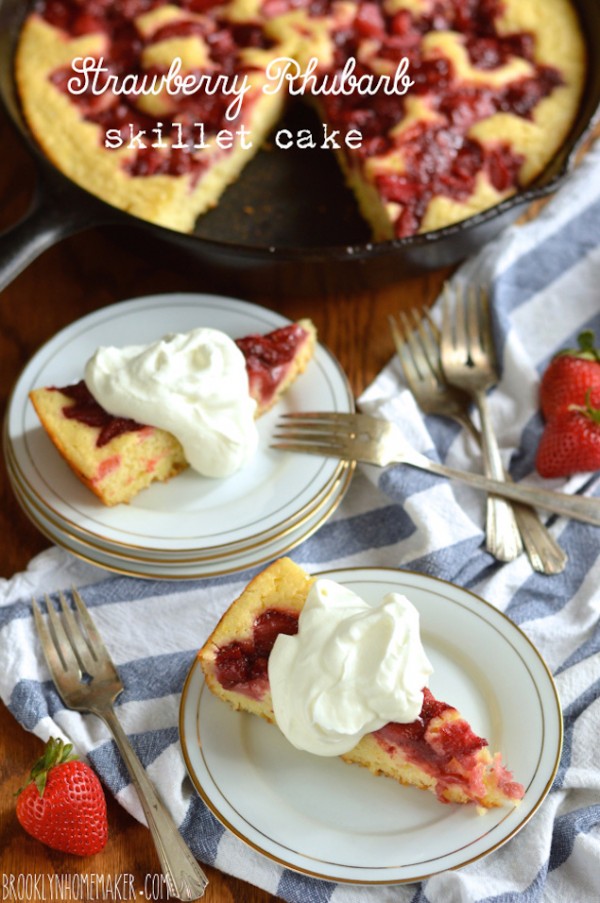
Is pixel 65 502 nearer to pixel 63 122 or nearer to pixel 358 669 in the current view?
pixel 358 669

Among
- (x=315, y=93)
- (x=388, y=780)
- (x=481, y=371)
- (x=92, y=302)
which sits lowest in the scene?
(x=388, y=780)

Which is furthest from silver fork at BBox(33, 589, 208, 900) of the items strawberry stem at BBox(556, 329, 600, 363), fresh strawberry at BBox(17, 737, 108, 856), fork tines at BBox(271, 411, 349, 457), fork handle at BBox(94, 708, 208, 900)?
strawberry stem at BBox(556, 329, 600, 363)

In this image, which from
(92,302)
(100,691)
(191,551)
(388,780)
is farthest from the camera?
(92,302)

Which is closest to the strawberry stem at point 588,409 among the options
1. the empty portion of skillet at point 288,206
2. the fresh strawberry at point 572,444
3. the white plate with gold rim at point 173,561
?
the fresh strawberry at point 572,444

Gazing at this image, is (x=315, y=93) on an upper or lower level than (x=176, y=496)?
upper

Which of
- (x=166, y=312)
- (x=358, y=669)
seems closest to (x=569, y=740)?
(x=358, y=669)

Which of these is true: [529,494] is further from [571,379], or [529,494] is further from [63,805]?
[63,805]

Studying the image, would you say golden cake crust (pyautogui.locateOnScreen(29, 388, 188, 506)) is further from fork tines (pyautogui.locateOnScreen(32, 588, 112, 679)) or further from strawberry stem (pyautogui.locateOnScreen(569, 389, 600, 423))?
strawberry stem (pyautogui.locateOnScreen(569, 389, 600, 423))

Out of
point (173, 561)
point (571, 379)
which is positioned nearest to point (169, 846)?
point (173, 561)
